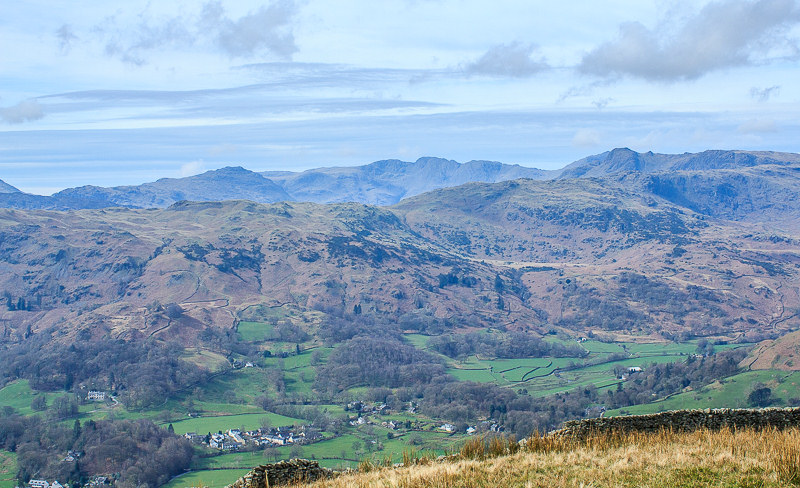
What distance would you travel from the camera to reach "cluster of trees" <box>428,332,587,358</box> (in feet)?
459

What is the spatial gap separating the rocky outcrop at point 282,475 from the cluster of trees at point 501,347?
12100 cm

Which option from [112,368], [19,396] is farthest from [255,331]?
[19,396]

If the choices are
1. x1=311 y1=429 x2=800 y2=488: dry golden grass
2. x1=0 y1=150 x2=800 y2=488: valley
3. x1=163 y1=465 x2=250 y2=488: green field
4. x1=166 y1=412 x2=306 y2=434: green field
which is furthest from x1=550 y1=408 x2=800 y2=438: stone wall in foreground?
x1=166 y1=412 x2=306 y2=434: green field

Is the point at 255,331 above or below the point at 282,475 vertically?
below

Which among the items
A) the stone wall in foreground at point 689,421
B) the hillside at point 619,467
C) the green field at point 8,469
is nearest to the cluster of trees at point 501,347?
Result: the green field at point 8,469

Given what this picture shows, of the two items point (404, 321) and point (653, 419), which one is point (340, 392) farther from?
point (653, 419)

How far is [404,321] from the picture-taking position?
165 m

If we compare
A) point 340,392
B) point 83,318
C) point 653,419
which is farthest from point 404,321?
point 653,419

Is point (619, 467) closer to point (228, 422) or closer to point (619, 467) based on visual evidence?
point (619, 467)

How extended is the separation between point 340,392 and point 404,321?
5898 cm

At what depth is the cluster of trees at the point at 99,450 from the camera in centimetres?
6400

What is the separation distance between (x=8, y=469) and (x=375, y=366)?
62.7 meters

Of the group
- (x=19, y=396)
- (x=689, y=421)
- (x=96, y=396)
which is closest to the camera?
(x=689, y=421)

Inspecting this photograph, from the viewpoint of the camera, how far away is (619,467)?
54.3 ft
